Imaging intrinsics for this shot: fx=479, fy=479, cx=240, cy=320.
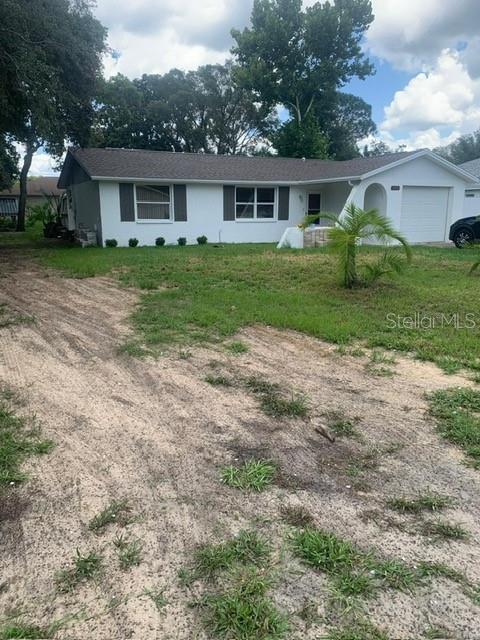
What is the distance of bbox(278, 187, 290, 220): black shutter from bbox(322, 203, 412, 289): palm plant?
11.3 meters

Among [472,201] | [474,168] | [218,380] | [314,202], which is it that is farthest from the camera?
[474,168]

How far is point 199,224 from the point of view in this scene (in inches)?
720

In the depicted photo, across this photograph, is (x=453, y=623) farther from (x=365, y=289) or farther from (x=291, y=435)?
(x=365, y=289)

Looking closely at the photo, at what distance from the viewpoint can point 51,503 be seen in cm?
262

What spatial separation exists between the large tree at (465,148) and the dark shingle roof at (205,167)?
30.1 meters

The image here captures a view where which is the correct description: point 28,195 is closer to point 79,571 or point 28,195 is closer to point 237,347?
point 237,347

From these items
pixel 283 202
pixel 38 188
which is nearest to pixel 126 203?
pixel 283 202

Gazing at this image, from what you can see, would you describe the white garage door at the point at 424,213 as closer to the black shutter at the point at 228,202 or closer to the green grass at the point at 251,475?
the black shutter at the point at 228,202

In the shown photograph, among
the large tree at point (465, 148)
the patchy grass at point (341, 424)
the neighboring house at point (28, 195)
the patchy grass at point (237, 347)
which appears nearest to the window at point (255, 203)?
the patchy grass at point (237, 347)

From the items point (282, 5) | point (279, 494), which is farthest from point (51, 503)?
point (282, 5)

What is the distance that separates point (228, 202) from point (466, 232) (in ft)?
28.2

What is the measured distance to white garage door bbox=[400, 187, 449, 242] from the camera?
18.6 meters

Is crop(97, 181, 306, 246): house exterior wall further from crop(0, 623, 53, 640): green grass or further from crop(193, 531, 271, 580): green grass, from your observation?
crop(0, 623, 53, 640): green grass

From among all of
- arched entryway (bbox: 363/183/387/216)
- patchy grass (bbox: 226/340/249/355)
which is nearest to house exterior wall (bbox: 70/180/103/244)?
arched entryway (bbox: 363/183/387/216)
